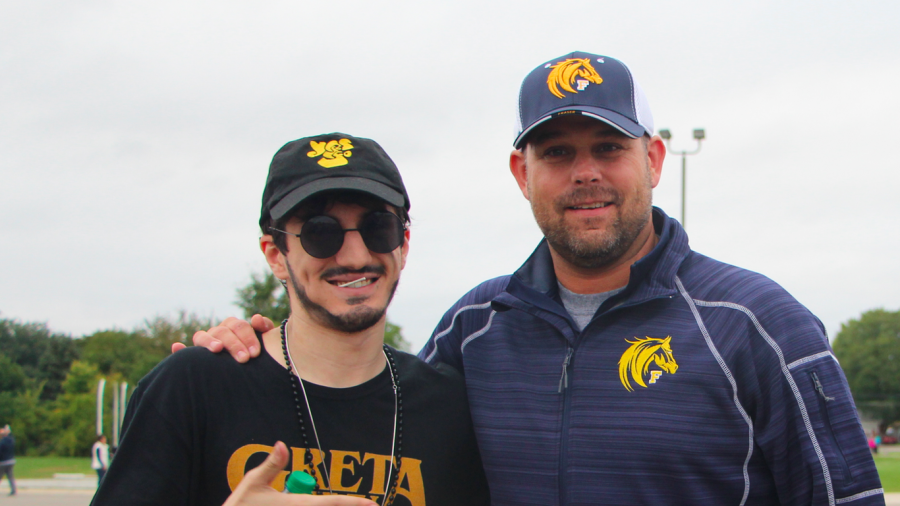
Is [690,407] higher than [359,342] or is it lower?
lower

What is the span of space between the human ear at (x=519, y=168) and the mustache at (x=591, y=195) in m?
0.40

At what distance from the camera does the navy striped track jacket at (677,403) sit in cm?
257

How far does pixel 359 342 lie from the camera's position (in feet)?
9.14

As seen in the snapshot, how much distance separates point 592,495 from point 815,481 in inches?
29.9

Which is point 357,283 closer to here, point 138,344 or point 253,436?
point 253,436

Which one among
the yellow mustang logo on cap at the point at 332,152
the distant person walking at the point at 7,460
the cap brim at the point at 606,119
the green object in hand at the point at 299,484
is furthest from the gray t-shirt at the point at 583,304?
the distant person walking at the point at 7,460

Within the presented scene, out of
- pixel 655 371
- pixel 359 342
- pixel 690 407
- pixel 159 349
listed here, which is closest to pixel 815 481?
pixel 690 407

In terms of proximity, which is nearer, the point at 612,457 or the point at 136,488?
the point at 136,488

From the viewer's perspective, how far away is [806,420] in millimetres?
2549

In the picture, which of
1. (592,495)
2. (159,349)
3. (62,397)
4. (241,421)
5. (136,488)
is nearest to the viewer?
(136,488)

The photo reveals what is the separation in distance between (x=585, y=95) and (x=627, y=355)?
107 centimetres

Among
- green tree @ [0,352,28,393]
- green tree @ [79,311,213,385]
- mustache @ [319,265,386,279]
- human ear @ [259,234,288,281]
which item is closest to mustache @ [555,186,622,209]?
mustache @ [319,265,386,279]

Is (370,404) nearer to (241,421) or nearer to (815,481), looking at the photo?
(241,421)

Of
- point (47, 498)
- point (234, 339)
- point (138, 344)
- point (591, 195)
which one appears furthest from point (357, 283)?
point (138, 344)
